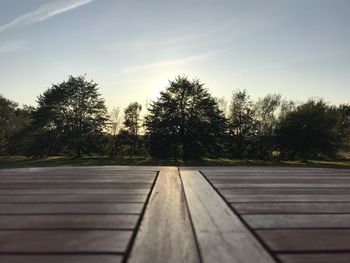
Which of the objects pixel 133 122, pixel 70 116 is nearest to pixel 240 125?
pixel 133 122

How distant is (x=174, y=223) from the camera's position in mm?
1834

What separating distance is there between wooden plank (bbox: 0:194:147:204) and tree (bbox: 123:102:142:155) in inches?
1328

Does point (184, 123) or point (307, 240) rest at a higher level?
point (184, 123)

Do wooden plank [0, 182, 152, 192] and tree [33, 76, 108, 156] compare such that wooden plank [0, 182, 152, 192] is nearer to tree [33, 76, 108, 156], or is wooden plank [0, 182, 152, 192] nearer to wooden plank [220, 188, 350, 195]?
wooden plank [220, 188, 350, 195]

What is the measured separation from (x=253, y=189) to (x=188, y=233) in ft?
4.65

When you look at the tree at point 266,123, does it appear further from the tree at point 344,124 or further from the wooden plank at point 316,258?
the wooden plank at point 316,258

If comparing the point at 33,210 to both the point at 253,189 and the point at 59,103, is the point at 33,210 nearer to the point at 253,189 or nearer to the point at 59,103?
the point at 253,189

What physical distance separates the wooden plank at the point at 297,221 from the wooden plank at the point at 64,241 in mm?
659

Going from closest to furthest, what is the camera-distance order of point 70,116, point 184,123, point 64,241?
A: point 64,241
point 184,123
point 70,116

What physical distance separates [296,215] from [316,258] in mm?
703

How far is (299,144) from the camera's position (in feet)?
105

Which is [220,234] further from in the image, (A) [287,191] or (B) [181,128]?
(B) [181,128]

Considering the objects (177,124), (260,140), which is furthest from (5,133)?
(260,140)

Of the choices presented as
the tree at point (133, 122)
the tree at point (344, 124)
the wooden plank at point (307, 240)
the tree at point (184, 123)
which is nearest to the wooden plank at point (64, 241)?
the wooden plank at point (307, 240)
